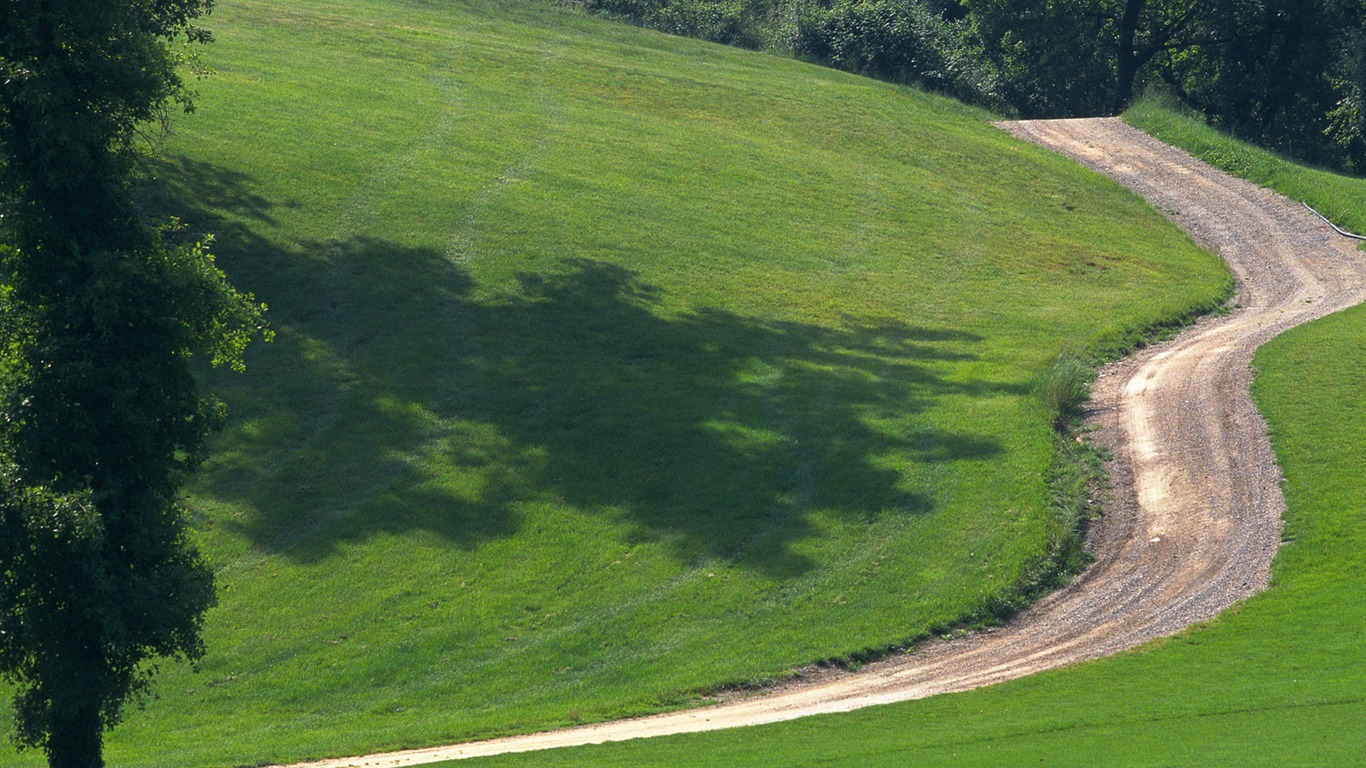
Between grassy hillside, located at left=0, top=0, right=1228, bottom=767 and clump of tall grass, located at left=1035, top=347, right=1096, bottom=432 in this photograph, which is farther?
clump of tall grass, located at left=1035, top=347, right=1096, bottom=432

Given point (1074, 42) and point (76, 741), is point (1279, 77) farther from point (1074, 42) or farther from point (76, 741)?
point (76, 741)

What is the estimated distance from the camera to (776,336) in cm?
3453

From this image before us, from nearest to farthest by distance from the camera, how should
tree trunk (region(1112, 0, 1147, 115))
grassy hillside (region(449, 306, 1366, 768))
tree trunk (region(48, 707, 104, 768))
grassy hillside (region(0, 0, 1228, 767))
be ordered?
grassy hillside (region(449, 306, 1366, 768))
tree trunk (region(48, 707, 104, 768))
grassy hillside (region(0, 0, 1228, 767))
tree trunk (region(1112, 0, 1147, 115))

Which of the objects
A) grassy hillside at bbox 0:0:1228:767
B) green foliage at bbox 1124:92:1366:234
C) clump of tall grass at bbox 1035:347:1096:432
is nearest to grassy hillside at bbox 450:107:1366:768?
grassy hillside at bbox 0:0:1228:767

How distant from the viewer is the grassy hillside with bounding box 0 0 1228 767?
70.6 ft

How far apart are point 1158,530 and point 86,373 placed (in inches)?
774

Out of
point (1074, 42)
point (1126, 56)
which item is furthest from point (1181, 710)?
point (1126, 56)

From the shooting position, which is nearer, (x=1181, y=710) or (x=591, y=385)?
(x=1181, y=710)

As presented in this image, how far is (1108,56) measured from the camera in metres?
68.6

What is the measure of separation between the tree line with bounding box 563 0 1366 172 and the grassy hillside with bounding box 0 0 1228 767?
13107mm

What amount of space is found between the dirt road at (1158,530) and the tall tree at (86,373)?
373cm

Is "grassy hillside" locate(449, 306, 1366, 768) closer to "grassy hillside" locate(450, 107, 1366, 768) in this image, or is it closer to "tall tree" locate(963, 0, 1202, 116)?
"grassy hillside" locate(450, 107, 1366, 768)

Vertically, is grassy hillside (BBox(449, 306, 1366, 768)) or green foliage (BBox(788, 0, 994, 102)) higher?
green foliage (BBox(788, 0, 994, 102))

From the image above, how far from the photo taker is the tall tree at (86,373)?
15266 millimetres
